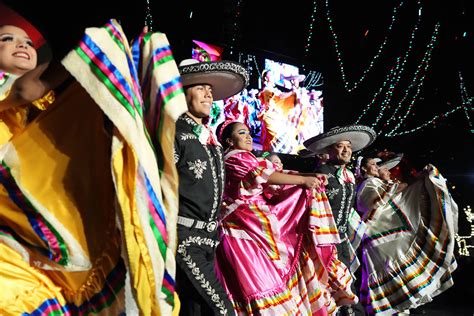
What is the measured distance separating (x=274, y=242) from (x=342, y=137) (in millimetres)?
1725

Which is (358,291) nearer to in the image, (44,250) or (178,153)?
(178,153)

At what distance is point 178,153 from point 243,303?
1131 mm

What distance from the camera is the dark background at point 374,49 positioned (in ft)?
28.8

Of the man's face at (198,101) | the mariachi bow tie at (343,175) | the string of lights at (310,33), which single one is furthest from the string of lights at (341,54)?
the man's face at (198,101)

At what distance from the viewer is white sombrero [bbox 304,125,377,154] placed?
14.9ft

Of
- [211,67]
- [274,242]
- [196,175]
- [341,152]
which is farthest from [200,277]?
[341,152]

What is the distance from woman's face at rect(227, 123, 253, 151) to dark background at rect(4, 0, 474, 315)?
426cm

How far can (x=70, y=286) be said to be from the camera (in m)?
1.42

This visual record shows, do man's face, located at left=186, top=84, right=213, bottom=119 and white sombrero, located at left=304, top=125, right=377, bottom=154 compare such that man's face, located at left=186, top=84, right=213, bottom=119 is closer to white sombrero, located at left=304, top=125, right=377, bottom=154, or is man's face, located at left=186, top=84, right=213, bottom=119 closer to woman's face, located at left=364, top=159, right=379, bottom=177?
white sombrero, located at left=304, top=125, right=377, bottom=154

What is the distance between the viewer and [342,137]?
460 centimetres

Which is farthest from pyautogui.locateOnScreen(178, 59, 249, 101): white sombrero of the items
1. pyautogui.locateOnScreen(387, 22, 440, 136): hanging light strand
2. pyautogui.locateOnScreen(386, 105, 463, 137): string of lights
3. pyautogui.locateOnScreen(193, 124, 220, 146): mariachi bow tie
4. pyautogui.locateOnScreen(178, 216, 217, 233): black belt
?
pyautogui.locateOnScreen(386, 105, 463, 137): string of lights

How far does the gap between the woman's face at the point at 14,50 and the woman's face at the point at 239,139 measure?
1792 millimetres

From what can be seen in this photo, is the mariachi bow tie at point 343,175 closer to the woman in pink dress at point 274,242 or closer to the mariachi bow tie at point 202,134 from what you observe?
the woman in pink dress at point 274,242

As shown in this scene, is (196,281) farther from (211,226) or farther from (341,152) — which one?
(341,152)
